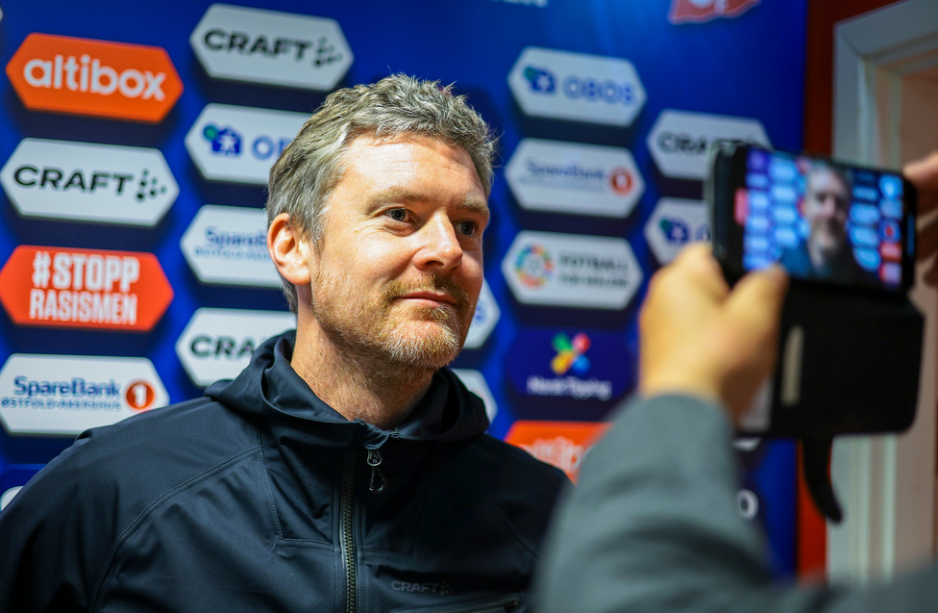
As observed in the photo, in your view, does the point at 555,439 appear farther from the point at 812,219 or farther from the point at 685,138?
the point at 812,219

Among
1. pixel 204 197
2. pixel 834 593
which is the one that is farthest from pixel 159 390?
pixel 834 593

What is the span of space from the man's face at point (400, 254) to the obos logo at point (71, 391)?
1.97 ft

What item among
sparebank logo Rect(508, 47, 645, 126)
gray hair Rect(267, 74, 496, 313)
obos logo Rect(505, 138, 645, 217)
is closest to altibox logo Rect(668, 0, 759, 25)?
sparebank logo Rect(508, 47, 645, 126)

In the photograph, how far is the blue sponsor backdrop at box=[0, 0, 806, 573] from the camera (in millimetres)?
1770

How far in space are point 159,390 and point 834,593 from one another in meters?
1.60

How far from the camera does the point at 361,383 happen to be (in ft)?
4.44

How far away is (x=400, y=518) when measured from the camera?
1.27 m

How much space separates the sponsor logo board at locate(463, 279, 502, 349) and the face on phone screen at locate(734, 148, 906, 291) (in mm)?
1324

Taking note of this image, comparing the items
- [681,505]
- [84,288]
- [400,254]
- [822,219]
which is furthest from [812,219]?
[84,288]

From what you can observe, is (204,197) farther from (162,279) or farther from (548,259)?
(548,259)

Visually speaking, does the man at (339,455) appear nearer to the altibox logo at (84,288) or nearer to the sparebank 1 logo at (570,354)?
the altibox logo at (84,288)

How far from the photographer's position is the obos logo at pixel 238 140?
1863 millimetres

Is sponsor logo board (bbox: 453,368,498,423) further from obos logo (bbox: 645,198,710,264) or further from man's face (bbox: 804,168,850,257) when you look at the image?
man's face (bbox: 804,168,850,257)

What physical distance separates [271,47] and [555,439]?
1127 mm
